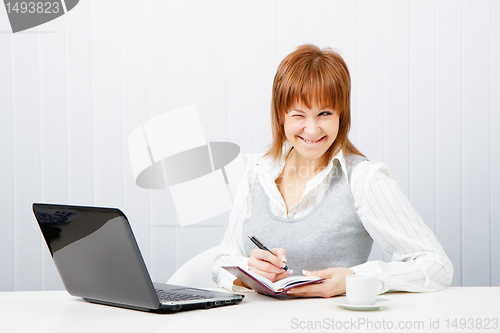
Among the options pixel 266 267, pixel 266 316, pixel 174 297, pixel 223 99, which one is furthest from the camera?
pixel 223 99

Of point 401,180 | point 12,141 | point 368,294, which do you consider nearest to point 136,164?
point 12,141

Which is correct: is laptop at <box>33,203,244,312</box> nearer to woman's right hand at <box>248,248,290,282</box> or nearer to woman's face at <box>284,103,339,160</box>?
woman's right hand at <box>248,248,290,282</box>

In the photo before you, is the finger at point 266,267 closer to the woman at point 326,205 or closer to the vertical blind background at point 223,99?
the woman at point 326,205

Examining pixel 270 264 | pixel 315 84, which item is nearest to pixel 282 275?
pixel 270 264

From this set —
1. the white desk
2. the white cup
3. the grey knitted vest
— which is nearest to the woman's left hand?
the white desk

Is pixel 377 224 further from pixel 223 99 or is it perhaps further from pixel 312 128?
pixel 223 99

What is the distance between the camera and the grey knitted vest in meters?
1.53

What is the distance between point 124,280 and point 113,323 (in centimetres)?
9

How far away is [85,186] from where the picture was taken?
2354 mm

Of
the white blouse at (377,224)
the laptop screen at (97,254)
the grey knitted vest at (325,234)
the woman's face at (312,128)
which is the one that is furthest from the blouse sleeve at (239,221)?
the laptop screen at (97,254)

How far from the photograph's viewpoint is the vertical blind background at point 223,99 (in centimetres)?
231

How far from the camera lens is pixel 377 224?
1499 mm

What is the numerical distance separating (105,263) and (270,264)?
453 mm

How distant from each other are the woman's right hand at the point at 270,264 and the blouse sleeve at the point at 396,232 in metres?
0.22
